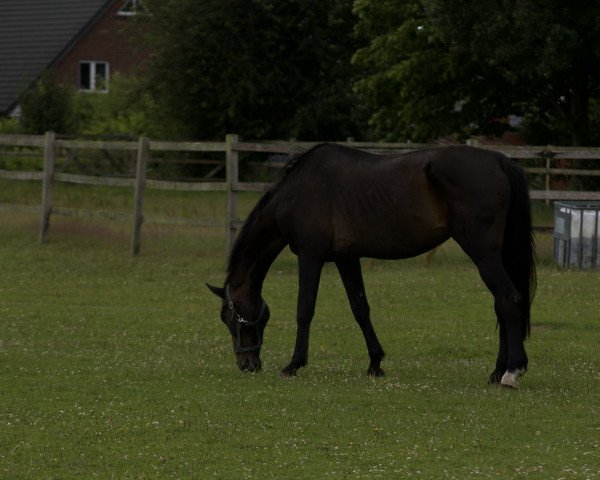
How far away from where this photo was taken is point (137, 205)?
21.3m

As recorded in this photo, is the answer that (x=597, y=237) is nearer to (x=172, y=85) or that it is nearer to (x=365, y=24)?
(x=365, y=24)

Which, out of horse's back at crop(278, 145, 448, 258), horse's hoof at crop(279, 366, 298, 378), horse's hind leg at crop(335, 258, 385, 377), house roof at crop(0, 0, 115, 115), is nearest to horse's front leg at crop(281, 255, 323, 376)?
horse's hoof at crop(279, 366, 298, 378)

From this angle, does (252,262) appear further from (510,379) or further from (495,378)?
(510,379)

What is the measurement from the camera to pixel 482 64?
32.1 m

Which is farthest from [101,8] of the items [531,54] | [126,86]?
[531,54]

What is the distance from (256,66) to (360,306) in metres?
30.0

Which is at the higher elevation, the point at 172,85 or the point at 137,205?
the point at 172,85

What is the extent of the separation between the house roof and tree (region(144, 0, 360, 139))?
500 inches

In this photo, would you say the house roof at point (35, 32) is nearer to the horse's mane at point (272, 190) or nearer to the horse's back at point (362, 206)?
the horse's mane at point (272, 190)

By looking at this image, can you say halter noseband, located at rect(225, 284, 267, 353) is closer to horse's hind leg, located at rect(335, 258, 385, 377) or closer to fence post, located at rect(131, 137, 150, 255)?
horse's hind leg, located at rect(335, 258, 385, 377)

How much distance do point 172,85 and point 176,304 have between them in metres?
25.2

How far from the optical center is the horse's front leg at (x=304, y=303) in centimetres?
1104

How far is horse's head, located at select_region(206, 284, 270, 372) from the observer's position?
37.1ft

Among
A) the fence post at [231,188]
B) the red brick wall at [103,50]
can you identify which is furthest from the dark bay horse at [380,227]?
the red brick wall at [103,50]
